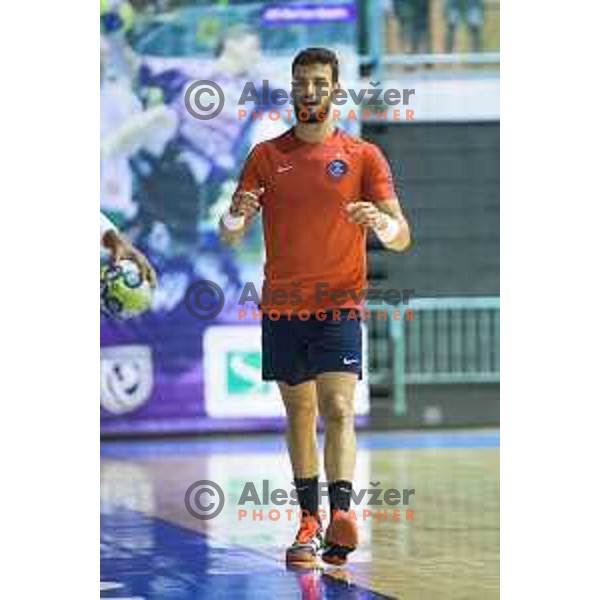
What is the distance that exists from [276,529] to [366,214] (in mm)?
3285

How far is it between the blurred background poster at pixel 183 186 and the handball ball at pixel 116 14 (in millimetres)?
12

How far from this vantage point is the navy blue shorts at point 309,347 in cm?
921

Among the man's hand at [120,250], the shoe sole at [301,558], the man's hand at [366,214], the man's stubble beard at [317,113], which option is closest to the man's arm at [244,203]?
the man's stubble beard at [317,113]

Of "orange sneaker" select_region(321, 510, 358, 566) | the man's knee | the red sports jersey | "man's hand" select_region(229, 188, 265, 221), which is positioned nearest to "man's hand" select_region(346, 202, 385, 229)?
the red sports jersey

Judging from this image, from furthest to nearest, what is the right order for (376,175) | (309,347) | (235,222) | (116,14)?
(116,14) < (309,347) < (376,175) < (235,222)

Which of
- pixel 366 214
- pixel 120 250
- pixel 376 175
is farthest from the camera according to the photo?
pixel 376 175

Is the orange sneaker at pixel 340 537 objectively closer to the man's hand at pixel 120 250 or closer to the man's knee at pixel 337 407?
the man's knee at pixel 337 407

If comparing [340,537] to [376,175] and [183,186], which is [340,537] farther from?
[183,186]

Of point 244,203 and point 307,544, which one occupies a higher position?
point 244,203

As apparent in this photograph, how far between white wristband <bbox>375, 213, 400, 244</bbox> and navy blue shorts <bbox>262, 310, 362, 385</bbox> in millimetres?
447

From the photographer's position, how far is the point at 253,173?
916 centimetres

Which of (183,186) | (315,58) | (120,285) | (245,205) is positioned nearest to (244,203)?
(245,205)

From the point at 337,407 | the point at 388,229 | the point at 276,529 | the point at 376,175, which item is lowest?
the point at 276,529
